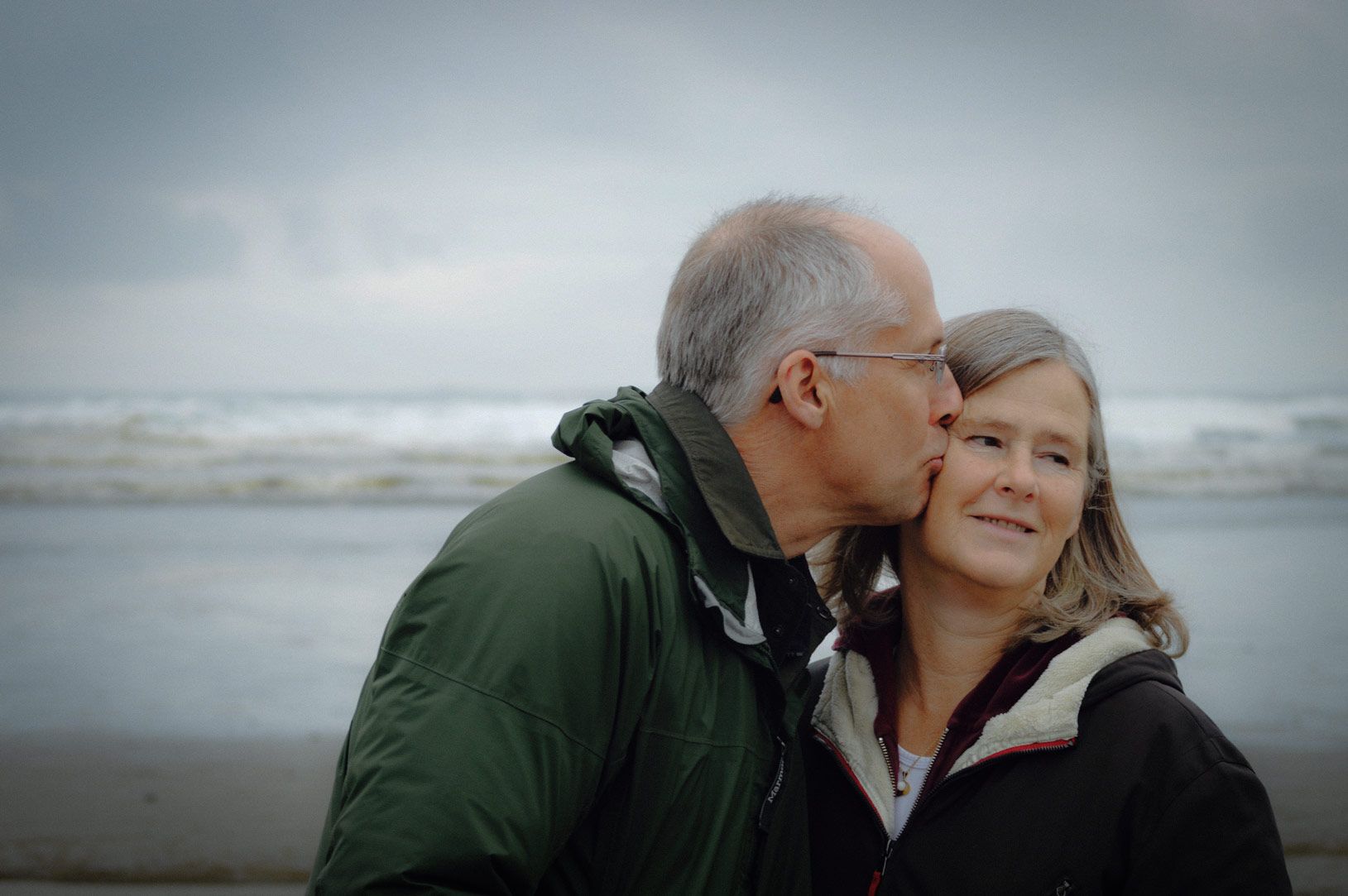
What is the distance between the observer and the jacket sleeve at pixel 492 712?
160cm

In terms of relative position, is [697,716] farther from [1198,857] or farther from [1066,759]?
[1198,857]

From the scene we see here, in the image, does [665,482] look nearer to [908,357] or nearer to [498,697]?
[498,697]

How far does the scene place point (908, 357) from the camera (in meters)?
2.36

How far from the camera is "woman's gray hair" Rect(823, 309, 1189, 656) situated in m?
2.46

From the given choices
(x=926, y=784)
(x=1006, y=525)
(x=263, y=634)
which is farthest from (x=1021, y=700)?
(x=263, y=634)

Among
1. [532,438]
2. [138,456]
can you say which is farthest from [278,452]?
[532,438]

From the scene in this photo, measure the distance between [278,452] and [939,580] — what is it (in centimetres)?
2094

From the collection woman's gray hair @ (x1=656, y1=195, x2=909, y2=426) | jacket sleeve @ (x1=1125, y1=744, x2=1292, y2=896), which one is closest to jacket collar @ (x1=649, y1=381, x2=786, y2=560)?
woman's gray hair @ (x1=656, y1=195, x2=909, y2=426)

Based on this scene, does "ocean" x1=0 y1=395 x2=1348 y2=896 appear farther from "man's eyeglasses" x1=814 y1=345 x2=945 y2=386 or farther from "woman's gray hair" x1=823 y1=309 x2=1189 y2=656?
"man's eyeglasses" x1=814 y1=345 x2=945 y2=386

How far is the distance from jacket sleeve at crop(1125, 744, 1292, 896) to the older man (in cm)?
70

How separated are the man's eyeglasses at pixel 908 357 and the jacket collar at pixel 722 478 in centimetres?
30

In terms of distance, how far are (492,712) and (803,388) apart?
3.23ft

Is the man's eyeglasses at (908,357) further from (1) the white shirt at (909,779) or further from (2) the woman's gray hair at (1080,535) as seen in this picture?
(1) the white shirt at (909,779)

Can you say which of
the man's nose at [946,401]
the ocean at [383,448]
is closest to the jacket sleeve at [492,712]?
the man's nose at [946,401]
